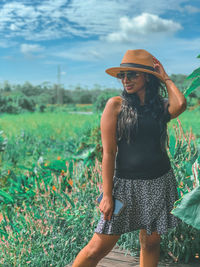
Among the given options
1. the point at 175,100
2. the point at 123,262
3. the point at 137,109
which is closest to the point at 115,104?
the point at 137,109

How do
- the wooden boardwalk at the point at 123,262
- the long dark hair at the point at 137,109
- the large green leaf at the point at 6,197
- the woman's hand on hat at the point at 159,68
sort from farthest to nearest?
the large green leaf at the point at 6,197 < the wooden boardwalk at the point at 123,262 < the woman's hand on hat at the point at 159,68 < the long dark hair at the point at 137,109

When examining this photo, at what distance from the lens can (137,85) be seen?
2068 mm

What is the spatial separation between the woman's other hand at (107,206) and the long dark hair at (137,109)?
0.34 metres

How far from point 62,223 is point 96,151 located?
1.62 metres

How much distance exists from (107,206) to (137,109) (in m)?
0.57

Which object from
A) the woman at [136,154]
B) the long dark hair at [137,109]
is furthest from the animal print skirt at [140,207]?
the long dark hair at [137,109]

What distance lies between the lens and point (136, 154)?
2037mm

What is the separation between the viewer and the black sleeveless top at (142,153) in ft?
6.64

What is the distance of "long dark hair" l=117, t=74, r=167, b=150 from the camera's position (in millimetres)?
1990

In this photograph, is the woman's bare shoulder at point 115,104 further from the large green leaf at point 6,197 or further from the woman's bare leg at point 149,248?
the large green leaf at point 6,197

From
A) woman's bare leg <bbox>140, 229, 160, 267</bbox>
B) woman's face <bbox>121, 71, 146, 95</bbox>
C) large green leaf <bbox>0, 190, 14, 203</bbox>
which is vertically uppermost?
woman's face <bbox>121, 71, 146, 95</bbox>

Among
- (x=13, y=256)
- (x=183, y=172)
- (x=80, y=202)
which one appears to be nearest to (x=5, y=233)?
(x=13, y=256)

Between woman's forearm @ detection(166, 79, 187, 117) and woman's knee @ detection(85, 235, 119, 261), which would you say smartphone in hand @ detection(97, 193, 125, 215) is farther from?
woman's forearm @ detection(166, 79, 187, 117)

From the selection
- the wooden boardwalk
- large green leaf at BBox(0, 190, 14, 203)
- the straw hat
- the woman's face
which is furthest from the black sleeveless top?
large green leaf at BBox(0, 190, 14, 203)
